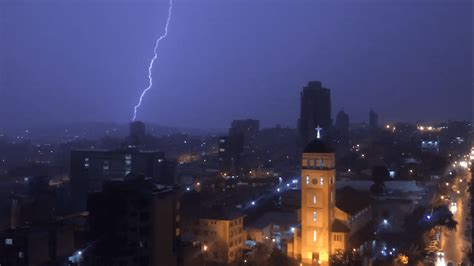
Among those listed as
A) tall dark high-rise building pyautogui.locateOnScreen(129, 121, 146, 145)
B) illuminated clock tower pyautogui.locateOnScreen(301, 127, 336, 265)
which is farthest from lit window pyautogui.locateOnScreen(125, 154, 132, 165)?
tall dark high-rise building pyautogui.locateOnScreen(129, 121, 146, 145)

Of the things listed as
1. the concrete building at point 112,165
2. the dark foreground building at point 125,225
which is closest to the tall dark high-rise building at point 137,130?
the concrete building at point 112,165

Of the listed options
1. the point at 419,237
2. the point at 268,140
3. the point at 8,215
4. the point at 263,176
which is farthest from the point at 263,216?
the point at 268,140

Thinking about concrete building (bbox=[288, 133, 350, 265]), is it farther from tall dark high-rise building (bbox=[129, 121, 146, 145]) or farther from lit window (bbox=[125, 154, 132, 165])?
tall dark high-rise building (bbox=[129, 121, 146, 145])

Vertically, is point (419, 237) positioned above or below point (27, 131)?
below

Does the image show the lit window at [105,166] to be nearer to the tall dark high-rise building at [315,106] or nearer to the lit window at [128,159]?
the lit window at [128,159]

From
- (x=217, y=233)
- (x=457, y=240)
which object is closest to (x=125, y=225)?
(x=217, y=233)

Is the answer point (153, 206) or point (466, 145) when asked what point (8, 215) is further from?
point (466, 145)
